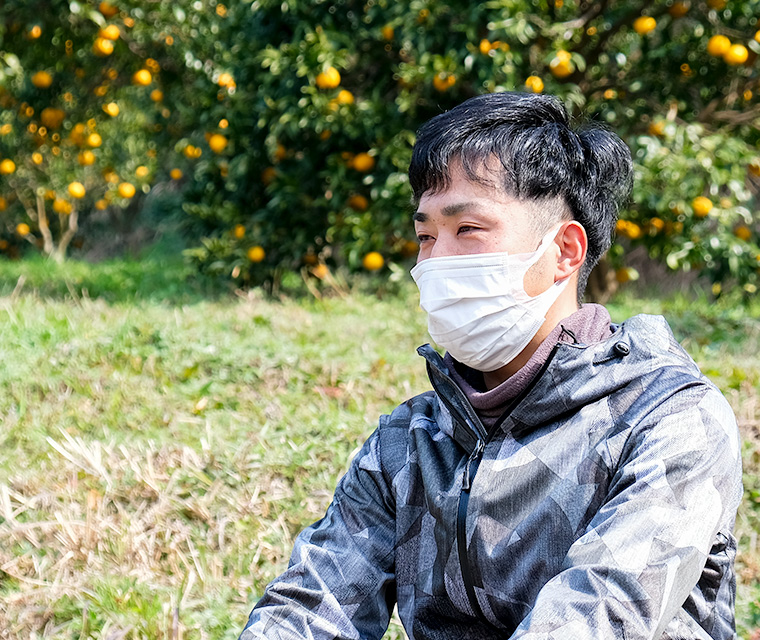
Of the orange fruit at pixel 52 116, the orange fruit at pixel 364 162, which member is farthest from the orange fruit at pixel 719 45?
the orange fruit at pixel 52 116

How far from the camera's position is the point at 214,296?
608 cm

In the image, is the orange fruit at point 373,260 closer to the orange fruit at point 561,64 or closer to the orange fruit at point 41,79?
the orange fruit at point 561,64

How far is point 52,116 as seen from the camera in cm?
617

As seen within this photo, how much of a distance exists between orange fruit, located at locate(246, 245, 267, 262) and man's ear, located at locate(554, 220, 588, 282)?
421cm

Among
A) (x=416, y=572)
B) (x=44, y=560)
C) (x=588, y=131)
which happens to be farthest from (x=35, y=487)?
(x=588, y=131)

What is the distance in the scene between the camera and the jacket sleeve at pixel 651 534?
52.4 inches

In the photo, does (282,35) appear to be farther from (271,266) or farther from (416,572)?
(416,572)

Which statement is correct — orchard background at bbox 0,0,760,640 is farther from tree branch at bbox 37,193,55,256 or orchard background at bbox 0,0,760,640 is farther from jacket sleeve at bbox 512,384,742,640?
tree branch at bbox 37,193,55,256

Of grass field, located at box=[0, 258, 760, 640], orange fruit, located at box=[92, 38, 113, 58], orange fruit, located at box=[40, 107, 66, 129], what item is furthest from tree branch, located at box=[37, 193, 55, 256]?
grass field, located at box=[0, 258, 760, 640]

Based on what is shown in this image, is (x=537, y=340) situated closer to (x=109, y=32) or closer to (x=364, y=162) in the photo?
(x=364, y=162)

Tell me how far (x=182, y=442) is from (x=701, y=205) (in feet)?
9.97

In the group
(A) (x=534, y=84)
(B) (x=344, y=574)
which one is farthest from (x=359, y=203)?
(B) (x=344, y=574)

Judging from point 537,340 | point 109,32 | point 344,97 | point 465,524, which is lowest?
point 465,524

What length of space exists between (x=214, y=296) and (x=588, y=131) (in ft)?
14.8
